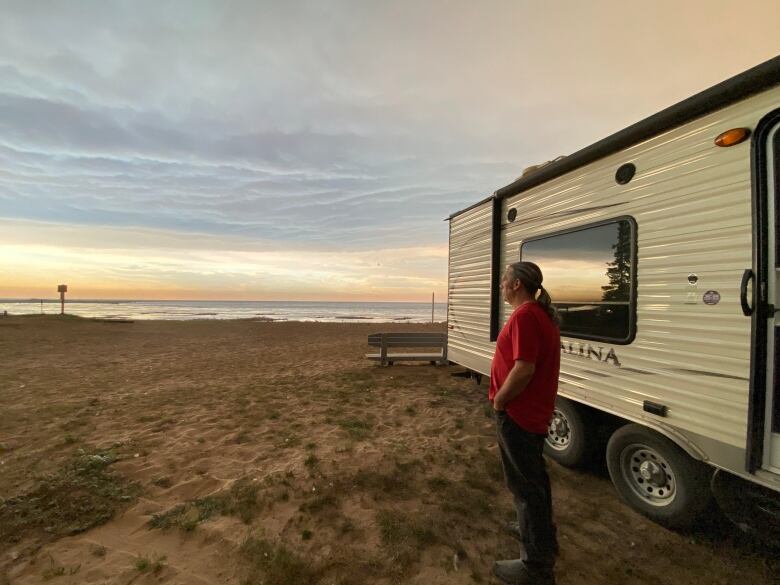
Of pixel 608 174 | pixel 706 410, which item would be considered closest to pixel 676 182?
pixel 608 174

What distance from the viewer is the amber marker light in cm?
264

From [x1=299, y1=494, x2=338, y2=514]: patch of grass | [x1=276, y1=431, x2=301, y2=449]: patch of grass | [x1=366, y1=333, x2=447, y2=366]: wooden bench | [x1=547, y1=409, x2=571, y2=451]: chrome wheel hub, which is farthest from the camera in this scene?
[x1=366, y1=333, x2=447, y2=366]: wooden bench

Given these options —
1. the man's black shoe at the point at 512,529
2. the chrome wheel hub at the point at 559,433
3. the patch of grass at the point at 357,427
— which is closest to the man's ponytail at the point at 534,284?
the man's black shoe at the point at 512,529

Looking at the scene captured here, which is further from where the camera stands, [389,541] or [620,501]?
[620,501]

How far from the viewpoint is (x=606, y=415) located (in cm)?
400

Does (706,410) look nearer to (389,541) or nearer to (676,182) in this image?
(676,182)

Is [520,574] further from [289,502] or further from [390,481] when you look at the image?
[289,502]

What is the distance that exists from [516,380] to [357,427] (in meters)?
3.64

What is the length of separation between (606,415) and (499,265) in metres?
2.46

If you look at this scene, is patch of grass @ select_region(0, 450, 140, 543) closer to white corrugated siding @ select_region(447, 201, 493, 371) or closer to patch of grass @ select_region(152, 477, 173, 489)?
patch of grass @ select_region(152, 477, 173, 489)

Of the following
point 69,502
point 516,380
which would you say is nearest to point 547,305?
point 516,380

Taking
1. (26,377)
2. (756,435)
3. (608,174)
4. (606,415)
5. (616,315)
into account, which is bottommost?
(26,377)

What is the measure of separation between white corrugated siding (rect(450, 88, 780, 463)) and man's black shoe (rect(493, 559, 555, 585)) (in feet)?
5.03

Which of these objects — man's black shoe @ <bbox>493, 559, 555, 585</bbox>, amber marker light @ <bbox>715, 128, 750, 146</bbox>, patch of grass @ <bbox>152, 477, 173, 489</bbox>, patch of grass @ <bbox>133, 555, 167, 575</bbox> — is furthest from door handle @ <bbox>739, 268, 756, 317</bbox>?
patch of grass @ <bbox>152, 477, 173, 489</bbox>
